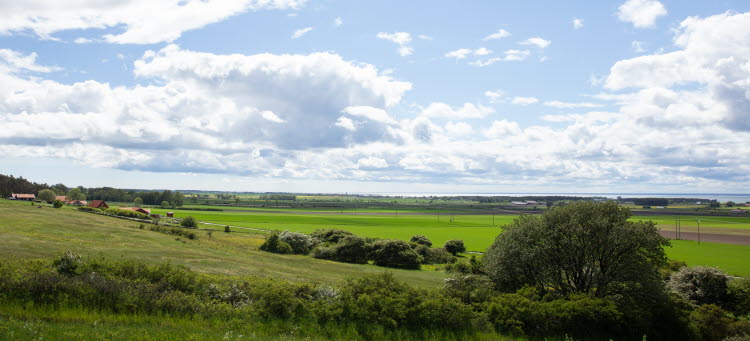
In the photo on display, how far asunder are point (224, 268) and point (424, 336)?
71.9ft

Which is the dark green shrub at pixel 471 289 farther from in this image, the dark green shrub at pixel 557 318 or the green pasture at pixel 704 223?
the green pasture at pixel 704 223

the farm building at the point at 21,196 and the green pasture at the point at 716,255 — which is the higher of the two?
the farm building at the point at 21,196

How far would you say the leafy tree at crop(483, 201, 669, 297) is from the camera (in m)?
25.8

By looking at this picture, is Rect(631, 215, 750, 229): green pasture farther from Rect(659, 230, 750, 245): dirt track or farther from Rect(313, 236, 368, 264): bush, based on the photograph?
Rect(313, 236, 368, 264): bush

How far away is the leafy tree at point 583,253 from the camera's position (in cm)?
2578

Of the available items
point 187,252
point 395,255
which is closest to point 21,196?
point 187,252

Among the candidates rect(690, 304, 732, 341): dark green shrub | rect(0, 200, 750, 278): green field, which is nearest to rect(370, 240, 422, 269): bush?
rect(0, 200, 750, 278): green field

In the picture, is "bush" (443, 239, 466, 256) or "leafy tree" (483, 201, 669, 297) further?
"bush" (443, 239, 466, 256)

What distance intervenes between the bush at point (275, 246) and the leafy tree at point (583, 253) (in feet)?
132

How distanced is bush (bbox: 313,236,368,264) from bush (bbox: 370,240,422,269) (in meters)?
1.57

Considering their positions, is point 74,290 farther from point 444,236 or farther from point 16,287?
point 444,236

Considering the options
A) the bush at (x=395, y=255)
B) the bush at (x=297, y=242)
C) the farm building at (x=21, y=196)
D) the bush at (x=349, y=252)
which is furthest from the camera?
the farm building at (x=21, y=196)

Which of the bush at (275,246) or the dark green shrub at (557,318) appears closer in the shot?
the dark green shrub at (557,318)

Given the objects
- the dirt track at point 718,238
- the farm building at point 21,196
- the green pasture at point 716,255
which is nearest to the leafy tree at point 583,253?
the green pasture at point 716,255
